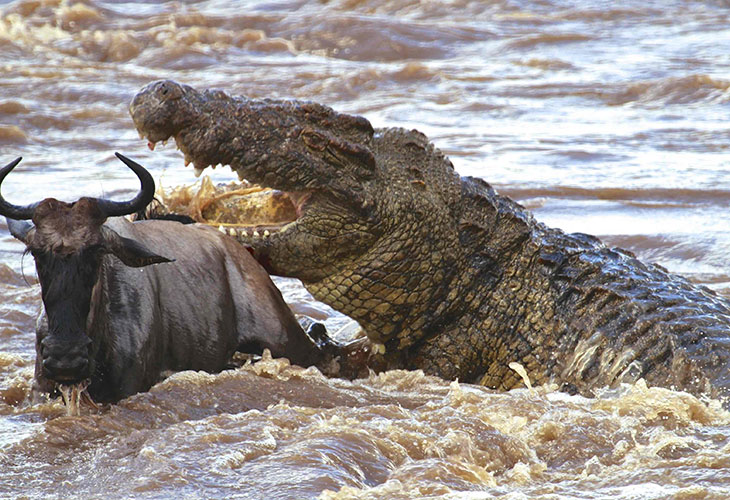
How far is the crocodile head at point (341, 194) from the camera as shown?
5.18 meters

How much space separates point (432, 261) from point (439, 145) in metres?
5.58

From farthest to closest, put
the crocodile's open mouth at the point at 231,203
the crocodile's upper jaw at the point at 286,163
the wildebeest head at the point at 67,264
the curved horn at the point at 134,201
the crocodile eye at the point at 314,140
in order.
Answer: the crocodile's open mouth at the point at 231,203, the crocodile eye at the point at 314,140, the crocodile's upper jaw at the point at 286,163, the curved horn at the point at 134,201, the wildebeest head at the point at 67,264

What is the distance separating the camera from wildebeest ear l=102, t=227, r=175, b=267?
433cm

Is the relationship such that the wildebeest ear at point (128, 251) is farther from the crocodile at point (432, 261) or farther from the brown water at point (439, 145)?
the crocodile at point (432, 261)

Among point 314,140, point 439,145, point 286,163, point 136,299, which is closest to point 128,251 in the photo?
point 136,299

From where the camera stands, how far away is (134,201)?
434cm

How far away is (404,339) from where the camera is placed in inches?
222

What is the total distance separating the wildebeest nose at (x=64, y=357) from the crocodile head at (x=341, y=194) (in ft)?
3.94

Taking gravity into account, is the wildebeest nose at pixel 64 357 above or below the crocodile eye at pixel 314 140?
below

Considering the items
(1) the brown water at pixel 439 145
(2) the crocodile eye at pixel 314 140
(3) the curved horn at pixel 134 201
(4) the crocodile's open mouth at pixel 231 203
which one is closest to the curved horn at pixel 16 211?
(3) the curved horn at pixel 134 201

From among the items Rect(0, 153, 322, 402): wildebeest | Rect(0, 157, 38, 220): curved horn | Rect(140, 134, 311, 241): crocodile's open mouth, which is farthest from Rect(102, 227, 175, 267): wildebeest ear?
Rect(140, 134, 311, 241): crocodile's open mouth

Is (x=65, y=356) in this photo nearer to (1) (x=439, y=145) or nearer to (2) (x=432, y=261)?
(2) (x=432, y=261)

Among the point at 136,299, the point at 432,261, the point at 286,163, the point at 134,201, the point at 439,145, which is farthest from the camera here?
the point at 439,145

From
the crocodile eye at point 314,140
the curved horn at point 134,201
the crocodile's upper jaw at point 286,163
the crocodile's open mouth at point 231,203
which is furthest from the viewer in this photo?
the crocodile's open mouth at point 231,203
